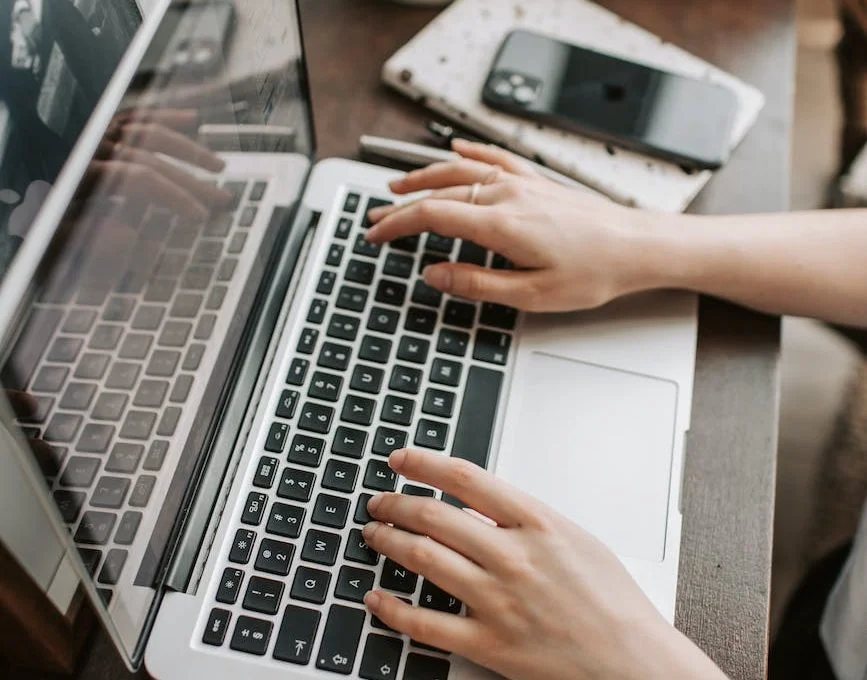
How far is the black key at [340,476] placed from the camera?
1.65ft

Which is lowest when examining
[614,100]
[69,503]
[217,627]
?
[217,627]

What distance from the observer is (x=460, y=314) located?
586 millimetres

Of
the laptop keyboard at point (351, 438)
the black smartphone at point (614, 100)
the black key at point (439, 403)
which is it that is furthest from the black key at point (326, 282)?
the black smartphone at point (614, 100)

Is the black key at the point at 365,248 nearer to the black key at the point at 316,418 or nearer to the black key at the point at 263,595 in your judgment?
the black key at the point at 316,418

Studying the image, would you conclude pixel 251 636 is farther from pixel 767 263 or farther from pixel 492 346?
pixel 767 263

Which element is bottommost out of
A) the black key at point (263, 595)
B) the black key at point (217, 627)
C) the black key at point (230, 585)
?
the black key at point (217, 627)

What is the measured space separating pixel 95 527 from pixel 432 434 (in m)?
0.21

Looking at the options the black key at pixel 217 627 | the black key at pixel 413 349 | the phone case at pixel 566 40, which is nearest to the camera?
the black key at pixel 217 627

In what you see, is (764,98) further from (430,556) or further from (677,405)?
(430,556)

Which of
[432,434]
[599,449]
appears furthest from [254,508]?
[599,449]

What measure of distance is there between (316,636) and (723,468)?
291 millimetres

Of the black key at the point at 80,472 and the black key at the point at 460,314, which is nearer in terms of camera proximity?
the black key at the point at 80,472

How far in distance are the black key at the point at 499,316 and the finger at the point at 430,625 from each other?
0.21 meters

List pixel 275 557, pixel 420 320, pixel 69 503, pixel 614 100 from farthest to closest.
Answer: pixel 614 100 → pixel 420 320 → pixel 275 557 → pixel 69 503
